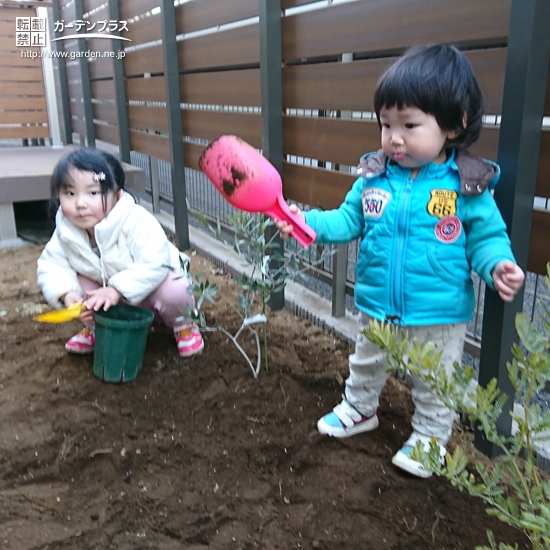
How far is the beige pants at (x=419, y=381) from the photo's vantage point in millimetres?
1706

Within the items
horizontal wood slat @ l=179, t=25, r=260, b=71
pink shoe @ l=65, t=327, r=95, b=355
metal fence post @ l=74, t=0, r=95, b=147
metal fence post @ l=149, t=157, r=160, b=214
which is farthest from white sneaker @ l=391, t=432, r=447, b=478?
metal fence post @ l=74, t=0, r=95, b=147

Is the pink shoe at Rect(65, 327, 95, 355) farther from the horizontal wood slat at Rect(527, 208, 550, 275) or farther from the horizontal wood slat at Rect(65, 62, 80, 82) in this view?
the horizontal wood slat at Rect(65, 62, 80, 82)

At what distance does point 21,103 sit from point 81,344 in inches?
223

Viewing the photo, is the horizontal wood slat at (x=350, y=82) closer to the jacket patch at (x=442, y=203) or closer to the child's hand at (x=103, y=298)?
the jacket patch at (x=442, y=203)

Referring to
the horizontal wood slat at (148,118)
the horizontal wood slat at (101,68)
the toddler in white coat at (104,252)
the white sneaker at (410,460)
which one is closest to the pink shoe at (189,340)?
the toddler in white coat at (104,252)

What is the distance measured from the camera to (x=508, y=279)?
1.42 m

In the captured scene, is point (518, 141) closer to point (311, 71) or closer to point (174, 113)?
point (311, 71)

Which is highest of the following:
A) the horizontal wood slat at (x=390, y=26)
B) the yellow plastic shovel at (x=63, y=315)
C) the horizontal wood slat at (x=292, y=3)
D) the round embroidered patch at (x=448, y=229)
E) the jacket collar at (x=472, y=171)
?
the horizontal wood slat at (x=292, y=3)

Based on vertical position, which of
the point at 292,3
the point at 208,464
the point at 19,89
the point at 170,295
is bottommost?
the point at 208,464

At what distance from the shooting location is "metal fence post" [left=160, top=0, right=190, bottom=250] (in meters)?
4.15

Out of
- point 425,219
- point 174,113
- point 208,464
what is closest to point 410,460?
point 208,464

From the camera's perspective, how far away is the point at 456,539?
59.0 inches

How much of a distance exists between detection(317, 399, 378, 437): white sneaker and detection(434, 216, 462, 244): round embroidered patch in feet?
2.28

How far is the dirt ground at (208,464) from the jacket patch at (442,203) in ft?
2.66
